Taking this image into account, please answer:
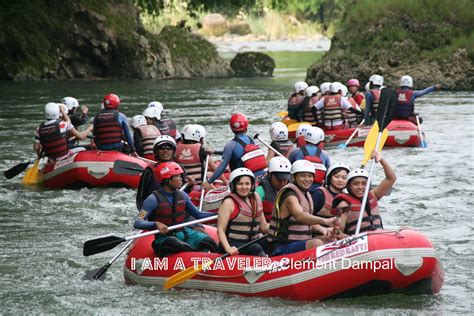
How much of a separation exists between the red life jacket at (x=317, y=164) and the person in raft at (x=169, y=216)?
7.79 feet

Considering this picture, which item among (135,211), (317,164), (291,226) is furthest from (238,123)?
Answer: (291,226)

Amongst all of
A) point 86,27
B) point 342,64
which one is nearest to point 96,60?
point 86,27

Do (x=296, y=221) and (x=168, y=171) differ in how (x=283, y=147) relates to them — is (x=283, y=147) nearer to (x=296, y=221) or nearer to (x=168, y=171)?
(x=168, y=171)

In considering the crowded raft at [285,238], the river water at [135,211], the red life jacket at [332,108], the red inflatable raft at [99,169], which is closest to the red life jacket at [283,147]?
the crowded raft at [285,238]

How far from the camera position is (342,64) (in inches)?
1309

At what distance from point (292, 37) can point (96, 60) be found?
54337mm

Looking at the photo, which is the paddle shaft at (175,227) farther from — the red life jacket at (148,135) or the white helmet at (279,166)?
the red life jacket at (148,135)

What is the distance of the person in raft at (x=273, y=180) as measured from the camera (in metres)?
10.7

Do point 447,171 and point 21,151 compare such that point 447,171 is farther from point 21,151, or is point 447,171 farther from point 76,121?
point 21,151

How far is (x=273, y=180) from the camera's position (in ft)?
35.9

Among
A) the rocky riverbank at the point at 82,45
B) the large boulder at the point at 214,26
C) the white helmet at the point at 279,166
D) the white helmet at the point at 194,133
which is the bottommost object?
the large boulder at the point at 214,26

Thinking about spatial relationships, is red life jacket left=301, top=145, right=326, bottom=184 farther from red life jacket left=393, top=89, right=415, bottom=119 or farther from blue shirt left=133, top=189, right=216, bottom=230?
red life jacket left=393, top=89, right=415, bottom=119

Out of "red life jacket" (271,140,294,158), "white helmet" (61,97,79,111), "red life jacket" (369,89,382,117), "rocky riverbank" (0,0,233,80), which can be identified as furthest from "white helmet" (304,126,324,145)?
"rocky riverbank" (0,0,233,80)

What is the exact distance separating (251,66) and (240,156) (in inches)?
1156
